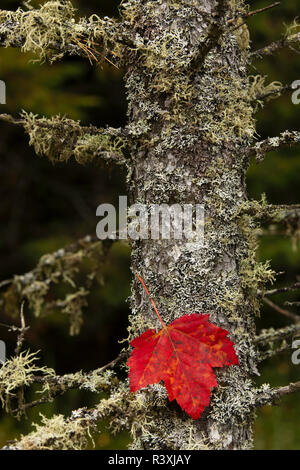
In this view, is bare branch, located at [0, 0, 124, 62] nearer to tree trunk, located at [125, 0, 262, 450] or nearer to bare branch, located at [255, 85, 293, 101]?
tree trunk, located at [125, 0, 262, 450]

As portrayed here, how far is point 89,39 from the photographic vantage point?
1440mm

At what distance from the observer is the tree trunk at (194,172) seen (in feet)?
4.66

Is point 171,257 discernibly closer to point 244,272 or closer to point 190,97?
point 244,272

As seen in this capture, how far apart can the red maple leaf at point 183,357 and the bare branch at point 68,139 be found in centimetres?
53

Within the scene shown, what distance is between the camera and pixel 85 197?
5.18 meters

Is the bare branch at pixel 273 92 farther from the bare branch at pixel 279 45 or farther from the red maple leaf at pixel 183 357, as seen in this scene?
the red maple leaf at pixel 183 357

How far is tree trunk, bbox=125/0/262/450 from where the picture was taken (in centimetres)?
142

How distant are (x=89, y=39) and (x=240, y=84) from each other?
46 cm

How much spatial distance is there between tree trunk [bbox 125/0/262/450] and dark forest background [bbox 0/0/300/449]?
2.66m

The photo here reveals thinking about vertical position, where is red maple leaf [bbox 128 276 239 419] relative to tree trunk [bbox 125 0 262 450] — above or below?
below
